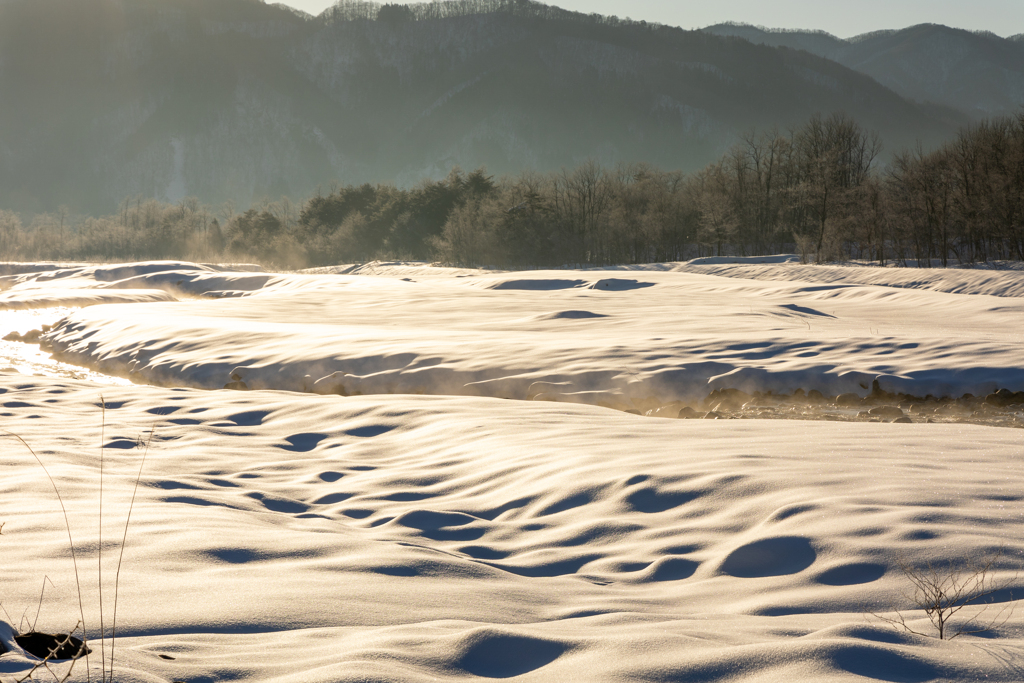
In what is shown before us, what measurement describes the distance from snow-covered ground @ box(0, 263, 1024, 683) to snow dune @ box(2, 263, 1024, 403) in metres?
0.09

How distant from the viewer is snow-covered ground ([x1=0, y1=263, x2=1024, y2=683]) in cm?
204

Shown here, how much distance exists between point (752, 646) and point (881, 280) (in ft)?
91.1

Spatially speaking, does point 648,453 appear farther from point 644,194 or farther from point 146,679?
point 644,194

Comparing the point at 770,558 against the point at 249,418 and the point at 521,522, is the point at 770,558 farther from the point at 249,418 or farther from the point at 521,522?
the point at 249,418

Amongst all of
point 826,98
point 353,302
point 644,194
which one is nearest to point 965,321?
point 353,302

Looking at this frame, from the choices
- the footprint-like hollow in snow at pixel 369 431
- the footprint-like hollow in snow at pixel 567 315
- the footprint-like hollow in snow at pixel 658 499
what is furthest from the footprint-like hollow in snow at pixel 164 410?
the footprint-like hollow in snow at pixel 567 315

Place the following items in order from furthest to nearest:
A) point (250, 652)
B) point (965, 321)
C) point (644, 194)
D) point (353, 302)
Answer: point (644, 194) < point (353, 302) < point (965, 321) < point (250, 652)

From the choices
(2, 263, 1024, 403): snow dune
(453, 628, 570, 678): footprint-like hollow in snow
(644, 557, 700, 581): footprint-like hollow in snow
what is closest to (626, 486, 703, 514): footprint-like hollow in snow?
(644, 557, 700, 581): footprint-like hollow in snow

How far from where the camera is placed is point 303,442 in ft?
20.3

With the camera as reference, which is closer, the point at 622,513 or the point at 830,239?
the point at 622,513

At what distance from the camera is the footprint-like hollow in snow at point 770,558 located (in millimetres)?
3070

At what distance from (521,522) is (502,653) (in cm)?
181

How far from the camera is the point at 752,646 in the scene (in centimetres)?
206

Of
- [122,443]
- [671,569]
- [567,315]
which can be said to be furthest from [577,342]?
[671,569]
